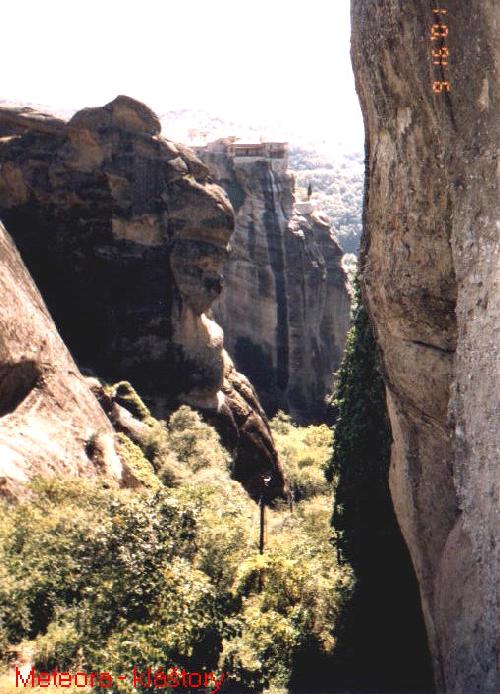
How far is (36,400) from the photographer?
19.3 meters

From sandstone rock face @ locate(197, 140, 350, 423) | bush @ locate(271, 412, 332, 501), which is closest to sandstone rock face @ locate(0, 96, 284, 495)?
bush @ locate(271, 412, 332, 501)

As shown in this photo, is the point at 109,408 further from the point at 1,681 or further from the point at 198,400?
the point at 1,681

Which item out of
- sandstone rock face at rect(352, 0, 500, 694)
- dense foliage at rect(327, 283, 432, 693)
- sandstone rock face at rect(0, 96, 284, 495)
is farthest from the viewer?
sandstone rock face at rect(0, 96, 284, 495)

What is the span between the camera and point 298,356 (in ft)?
173

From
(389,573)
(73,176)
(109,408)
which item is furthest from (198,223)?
(389,573)

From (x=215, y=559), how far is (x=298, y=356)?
127ft

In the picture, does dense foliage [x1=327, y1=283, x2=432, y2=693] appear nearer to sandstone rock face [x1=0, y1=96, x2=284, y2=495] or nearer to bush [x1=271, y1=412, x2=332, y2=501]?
sandstone rock face [x1=0, y1=96, x2=284, y2=495]

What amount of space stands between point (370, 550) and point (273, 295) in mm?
35190

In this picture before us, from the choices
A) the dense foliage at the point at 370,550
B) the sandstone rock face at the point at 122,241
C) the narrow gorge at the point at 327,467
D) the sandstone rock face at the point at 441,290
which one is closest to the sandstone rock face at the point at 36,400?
the narrow gorge at the point at 327,467

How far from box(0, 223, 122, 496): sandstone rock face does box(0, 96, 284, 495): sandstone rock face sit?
11240mm
